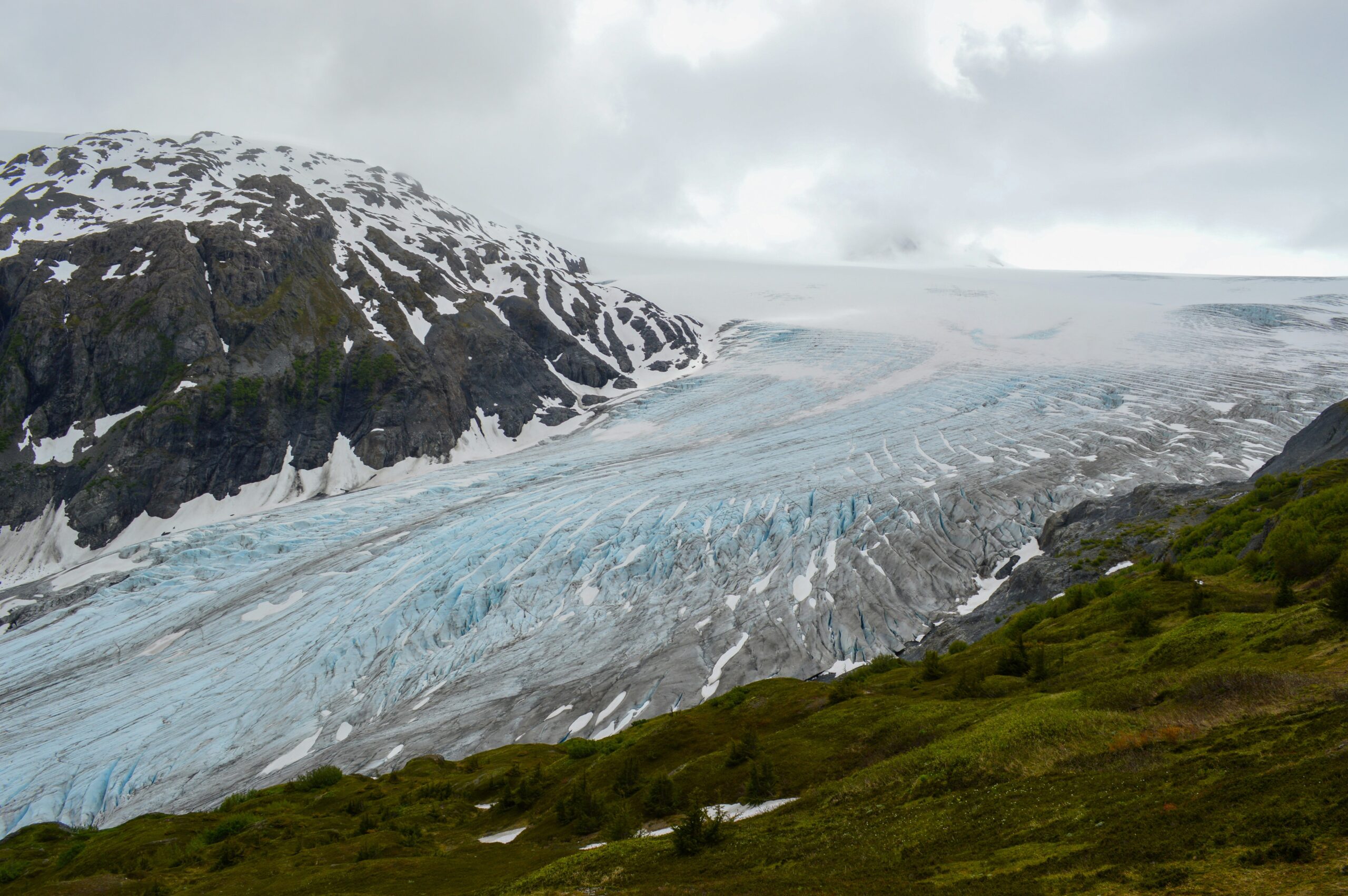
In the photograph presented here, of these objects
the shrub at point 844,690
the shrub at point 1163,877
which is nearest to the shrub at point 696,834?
the shrub at point 1163,877

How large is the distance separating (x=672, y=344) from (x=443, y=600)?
86831 mm

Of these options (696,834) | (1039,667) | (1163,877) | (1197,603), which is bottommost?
(696,834)

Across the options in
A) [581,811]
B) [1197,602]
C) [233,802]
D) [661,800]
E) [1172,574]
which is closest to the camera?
[661,800]

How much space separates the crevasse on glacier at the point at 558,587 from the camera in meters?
33.1

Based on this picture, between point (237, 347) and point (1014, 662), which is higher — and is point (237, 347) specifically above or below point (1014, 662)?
above

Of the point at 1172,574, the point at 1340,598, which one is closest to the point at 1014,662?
the point at 1340,598

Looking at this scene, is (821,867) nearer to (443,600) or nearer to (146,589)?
(443,600)

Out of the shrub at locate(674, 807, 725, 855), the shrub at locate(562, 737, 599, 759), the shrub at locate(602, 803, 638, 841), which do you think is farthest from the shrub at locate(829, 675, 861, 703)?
the shrub at locate(562, 737, 599, 759)

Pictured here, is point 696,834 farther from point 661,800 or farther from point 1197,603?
point 1197,603

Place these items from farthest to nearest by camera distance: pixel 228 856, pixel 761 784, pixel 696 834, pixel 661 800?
pixel 228 856 < pixel 661 800 < pixel 761 784 < pixel 696 834

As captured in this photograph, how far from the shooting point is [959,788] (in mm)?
9930

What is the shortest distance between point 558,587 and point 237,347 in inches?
2907

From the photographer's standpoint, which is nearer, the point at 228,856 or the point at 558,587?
the point at 228,856

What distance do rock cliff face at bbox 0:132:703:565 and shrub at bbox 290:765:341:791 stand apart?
62476mm
